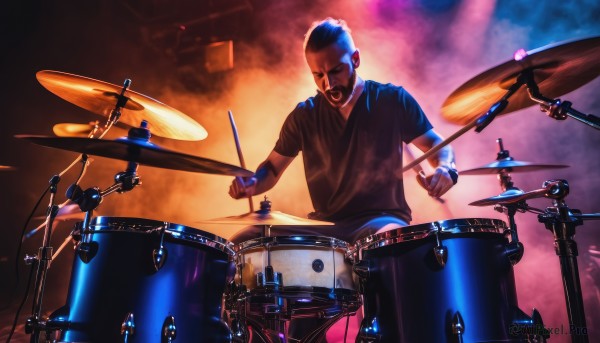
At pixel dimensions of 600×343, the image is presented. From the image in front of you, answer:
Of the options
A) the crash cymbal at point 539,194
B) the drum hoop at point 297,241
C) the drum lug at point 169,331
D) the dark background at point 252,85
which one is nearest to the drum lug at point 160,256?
the drum lug at point 169,331

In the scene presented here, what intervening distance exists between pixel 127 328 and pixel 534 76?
76.2 inches

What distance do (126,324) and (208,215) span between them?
2504mm

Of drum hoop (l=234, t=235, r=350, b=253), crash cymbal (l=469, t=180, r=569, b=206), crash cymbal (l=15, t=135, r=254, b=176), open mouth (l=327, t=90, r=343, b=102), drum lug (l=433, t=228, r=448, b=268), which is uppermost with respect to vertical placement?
open mouth (l=327, t=90, r=343, b=102)

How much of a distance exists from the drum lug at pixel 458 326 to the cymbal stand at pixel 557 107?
0.95 meters

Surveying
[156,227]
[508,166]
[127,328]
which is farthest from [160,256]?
[508,166]

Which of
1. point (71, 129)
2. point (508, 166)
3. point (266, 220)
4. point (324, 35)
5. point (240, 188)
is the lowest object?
point (266, 220)

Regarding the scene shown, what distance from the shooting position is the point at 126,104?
2.36 m

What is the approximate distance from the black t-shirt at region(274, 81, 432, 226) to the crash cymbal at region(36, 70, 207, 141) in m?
0.78

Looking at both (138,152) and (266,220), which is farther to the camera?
(266,220)

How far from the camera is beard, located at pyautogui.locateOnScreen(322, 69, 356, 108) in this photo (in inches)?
107

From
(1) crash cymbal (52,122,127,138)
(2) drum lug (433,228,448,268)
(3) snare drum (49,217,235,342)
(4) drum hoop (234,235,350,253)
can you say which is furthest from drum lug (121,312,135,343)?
(1) crash cymbal (52,122,127,138)

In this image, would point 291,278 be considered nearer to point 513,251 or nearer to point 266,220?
point 266,220

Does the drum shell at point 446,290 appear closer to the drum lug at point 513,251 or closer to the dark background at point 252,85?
the drum lug at point 513,251

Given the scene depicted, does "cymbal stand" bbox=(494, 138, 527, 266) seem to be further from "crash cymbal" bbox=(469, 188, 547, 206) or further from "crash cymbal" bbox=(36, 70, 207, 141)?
"crash cymbal" bbox=(36, 70, 207, 141)
